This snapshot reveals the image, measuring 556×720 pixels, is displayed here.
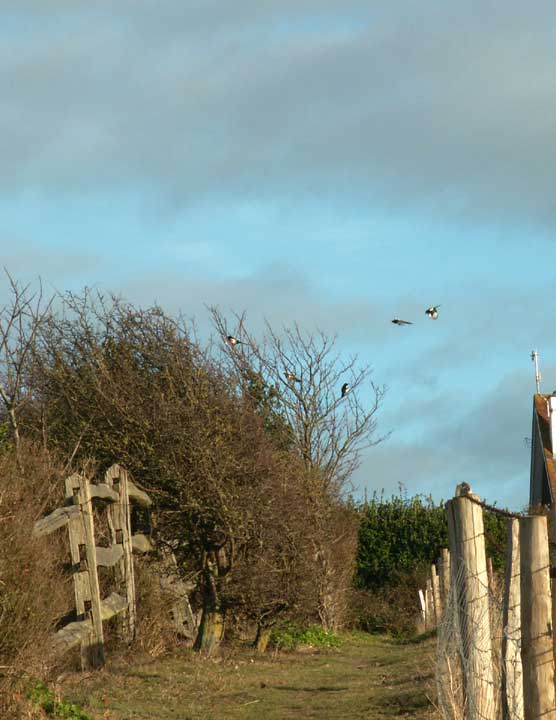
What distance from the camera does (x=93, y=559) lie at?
529 inches

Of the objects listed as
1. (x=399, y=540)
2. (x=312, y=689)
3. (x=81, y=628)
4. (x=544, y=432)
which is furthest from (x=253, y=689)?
(x=544, y=432)

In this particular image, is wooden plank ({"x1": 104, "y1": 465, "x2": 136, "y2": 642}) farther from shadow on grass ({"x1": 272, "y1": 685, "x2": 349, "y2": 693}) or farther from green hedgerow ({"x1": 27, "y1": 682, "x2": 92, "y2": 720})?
green hedgerow ({"x1": 27, "y1": 682, "x2": 92, "y2": 720})

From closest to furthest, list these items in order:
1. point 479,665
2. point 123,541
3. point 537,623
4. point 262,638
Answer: point 537,623, point 479,665, point 123,541, point 262,638

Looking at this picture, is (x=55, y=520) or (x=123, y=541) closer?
(x=55, y=520)

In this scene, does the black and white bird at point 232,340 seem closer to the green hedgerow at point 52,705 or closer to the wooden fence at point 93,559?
the wooden fence at point 93,559

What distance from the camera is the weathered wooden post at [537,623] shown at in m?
6.49

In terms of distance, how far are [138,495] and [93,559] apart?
2235mm

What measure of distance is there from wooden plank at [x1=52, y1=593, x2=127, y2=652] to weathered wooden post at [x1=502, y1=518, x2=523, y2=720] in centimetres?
518

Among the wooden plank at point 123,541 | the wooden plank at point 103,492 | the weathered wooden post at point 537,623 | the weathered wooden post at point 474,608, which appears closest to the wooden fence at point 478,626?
the weathered wooden post at point 474,608

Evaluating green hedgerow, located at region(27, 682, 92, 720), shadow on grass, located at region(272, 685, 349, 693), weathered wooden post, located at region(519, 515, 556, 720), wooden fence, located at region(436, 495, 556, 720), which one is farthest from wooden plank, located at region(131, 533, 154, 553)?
weathered wooden post, located at region(519, 515, 556, 720)

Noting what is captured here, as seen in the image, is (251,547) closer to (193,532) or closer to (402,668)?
(193,532)

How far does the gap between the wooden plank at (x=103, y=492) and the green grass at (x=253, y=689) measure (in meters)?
2.20

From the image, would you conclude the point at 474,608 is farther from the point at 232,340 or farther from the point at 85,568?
the point at 232,340

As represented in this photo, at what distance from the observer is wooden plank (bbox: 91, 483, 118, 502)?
13.9 metres
